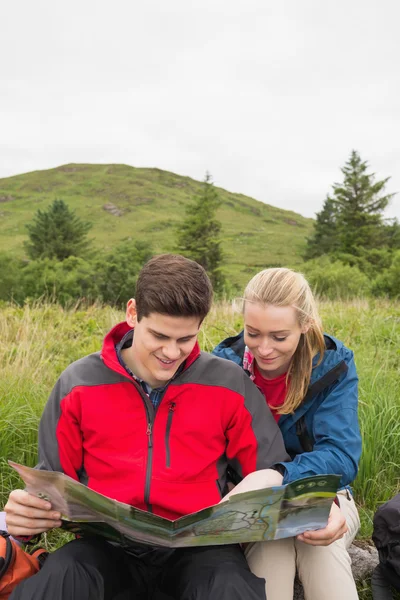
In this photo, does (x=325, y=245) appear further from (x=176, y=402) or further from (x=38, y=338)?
(x=176, y=402)

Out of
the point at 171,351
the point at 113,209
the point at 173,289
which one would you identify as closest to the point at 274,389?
the point at 171,351

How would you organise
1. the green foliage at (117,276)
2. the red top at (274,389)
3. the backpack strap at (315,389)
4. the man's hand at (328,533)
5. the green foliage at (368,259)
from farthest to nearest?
the green foliage at (368,259)
the green foliage at (117,276)
the red top at (274,389)
the backpack strap at (315,389)
the man's hand at (328,533)

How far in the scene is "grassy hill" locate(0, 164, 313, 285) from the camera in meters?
45.9

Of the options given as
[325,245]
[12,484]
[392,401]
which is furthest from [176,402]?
[325,245]

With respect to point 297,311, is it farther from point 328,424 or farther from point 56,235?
point 56,235

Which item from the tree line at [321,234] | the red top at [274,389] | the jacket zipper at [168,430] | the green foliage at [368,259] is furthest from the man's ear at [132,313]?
the green foliage at [368,259]

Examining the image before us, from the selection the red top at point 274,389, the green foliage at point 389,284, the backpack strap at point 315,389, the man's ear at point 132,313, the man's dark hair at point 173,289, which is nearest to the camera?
the man's dark hair at point 173,289

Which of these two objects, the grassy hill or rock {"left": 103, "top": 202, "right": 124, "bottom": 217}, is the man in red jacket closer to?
the grassy hill

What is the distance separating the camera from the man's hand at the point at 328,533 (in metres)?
1.69

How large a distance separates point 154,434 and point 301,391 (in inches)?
24.6

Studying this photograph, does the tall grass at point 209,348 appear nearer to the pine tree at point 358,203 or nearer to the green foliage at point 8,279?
the green foliage at point 8,279

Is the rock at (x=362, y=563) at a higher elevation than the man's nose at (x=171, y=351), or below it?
below

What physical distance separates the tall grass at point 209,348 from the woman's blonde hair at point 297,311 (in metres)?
1.02

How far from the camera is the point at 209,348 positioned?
4.49 metres
